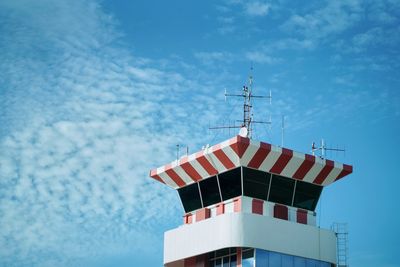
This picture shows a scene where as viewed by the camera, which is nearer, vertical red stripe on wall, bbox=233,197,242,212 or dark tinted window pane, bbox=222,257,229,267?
vertical red stripe on wall, bbox=233,197,242,212

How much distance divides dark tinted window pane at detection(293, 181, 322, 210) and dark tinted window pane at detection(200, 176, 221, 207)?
4.01 meters

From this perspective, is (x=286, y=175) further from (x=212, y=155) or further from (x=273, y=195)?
(x=212, y=155)

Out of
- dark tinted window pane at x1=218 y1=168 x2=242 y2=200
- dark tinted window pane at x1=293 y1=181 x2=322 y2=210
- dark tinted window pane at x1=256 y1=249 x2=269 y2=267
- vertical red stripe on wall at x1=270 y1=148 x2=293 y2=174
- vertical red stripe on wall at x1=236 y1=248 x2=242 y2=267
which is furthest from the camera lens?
dark tinted window pane at x1=293 y1=181 x2=322 y2=210

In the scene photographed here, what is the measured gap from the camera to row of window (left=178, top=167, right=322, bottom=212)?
39531 millimetres

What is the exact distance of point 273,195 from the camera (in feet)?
132

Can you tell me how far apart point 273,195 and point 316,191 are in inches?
111

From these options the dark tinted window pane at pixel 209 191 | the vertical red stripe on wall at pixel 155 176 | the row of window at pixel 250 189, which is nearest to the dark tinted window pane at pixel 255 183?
the row of window at pixel 250 189

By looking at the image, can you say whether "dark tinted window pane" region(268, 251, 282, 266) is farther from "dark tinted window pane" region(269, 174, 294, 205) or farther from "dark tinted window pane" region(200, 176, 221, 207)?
"dark tinted window pane" region(200, 176, 221, 207)

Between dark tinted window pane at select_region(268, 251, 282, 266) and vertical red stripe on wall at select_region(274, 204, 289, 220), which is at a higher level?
vertical red stripe on wall at select_region(274, 204, 289, 220)

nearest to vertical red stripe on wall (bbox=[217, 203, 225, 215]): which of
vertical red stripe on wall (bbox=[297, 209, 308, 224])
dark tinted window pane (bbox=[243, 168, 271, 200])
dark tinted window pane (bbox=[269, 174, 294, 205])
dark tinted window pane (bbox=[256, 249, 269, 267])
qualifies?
dark tinted window pane (bbox=[243, 168, 271, 200])

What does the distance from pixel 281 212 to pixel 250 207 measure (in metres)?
1.92

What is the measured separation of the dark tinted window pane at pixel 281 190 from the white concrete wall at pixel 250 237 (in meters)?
1.33

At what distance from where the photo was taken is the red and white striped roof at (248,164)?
128 feet

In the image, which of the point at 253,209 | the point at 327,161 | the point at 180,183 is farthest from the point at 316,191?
the point at 180,183
